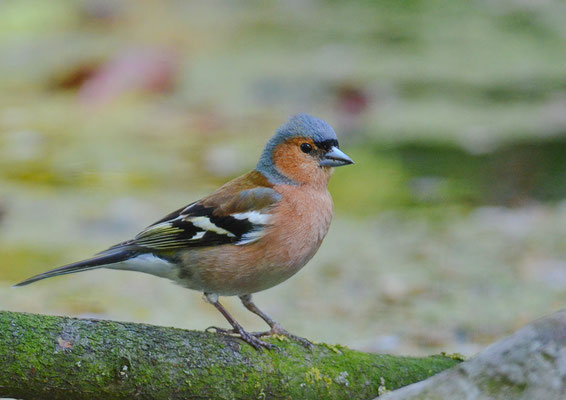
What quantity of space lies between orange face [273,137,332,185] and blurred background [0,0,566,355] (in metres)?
1.38

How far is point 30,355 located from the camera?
101 inches

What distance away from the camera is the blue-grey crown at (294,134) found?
3.58 metres

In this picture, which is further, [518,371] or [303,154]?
[303,154]

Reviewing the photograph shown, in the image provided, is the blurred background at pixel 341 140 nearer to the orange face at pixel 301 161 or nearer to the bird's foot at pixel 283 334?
the orange face at pixel 301 161

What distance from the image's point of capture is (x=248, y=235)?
3.29 meters

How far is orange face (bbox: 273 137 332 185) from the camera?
3.57m

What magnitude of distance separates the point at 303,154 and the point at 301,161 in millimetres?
36

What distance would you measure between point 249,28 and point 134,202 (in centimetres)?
584

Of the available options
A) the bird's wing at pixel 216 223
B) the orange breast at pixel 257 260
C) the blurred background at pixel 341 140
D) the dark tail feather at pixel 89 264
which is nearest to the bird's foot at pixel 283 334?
the orange breast at pixel 257 260

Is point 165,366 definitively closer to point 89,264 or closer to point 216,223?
point 89,264

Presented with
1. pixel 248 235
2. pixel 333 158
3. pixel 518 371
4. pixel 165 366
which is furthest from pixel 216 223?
pixel 518 371

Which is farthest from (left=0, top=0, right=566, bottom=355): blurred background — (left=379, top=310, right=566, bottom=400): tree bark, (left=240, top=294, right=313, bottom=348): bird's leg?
(left=379, top=310, right=566, bottom=400): tree bark

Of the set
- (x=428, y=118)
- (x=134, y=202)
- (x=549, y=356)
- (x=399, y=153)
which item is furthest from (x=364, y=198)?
(x=549, y=356)

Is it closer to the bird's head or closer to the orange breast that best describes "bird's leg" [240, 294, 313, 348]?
the orange breast
